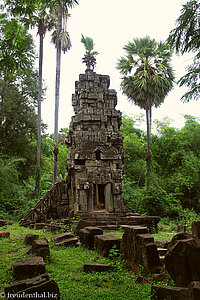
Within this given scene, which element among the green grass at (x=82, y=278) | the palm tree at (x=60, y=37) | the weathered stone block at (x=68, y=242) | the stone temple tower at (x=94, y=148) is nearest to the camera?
the green grass at (x=82, y=278)

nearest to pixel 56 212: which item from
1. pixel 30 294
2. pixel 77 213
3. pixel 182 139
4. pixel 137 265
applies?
pixel 77 213

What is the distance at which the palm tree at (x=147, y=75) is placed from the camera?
18.9 metres

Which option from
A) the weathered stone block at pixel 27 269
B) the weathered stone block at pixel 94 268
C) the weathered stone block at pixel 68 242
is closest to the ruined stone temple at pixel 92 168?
the weathered stone block at pixel 68 242

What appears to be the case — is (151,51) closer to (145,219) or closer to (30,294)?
(145,219)

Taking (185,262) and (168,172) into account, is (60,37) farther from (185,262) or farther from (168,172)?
(185,262)

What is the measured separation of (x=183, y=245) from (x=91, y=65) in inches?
645

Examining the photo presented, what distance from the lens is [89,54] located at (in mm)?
18109

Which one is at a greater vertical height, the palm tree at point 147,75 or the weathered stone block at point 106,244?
the palm tree at point 147,75

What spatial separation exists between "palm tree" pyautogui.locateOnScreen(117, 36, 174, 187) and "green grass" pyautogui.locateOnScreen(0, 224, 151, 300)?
13.2m

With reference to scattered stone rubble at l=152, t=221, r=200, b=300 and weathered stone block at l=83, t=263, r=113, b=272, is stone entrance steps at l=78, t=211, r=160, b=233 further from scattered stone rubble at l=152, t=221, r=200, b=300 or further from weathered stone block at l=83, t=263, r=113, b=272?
scattered stone rubble at l=152, t=221, r=200, b=300

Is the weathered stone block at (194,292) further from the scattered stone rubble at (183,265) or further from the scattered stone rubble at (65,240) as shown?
the scattered stone rubble at (65,240)

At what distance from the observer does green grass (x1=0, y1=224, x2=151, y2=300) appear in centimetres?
373

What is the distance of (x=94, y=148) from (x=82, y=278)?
8695 mm

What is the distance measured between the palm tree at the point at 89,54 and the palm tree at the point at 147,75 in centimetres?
329
